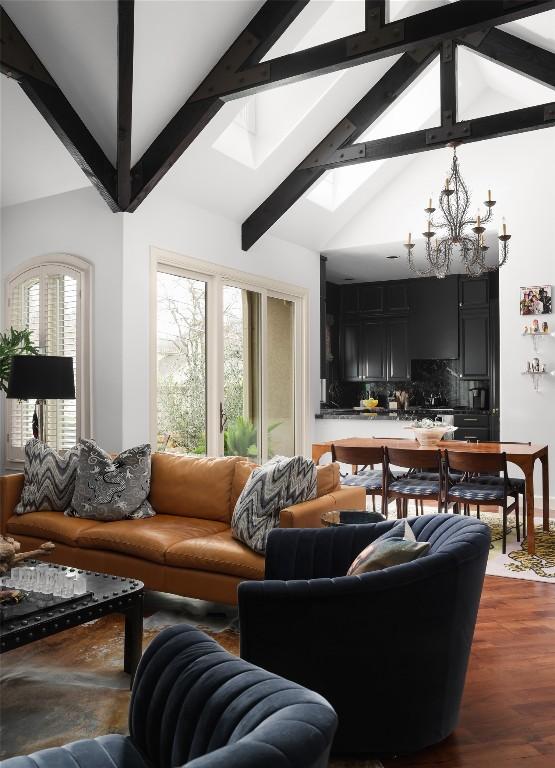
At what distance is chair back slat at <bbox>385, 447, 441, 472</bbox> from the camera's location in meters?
4.99

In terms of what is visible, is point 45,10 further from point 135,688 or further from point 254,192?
point 135,688

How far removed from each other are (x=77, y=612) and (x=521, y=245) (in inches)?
232

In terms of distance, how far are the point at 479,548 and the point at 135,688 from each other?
1.24 metres

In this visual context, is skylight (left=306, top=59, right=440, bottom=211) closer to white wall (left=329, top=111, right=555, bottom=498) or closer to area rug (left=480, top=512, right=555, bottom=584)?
white wall (left=329, top=111, right=555, bottom=498)

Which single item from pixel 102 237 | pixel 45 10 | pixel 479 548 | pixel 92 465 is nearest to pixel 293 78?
pixel 45 10

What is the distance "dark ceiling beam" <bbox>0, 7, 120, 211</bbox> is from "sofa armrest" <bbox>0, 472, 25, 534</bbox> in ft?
7.30

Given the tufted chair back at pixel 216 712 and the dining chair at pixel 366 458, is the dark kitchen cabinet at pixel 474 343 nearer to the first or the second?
the dining chair at pixel 366 458

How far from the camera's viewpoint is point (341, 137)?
6.29 meters

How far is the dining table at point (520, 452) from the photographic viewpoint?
480 centimetres

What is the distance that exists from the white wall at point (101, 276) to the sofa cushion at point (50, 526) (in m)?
1.16

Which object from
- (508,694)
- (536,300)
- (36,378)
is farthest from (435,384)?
(508,694)

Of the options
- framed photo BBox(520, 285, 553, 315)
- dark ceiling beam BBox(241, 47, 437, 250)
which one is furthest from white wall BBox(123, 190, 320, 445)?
framed photo BBox(520, 285, 553, 315)

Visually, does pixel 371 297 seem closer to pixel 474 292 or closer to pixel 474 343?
pixel 474 292

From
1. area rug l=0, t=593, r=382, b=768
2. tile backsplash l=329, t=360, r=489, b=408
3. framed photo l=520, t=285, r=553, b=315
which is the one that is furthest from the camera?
tile backsplash l=329, t=360, r=489, b=408
